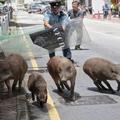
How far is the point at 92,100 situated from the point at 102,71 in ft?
2.28

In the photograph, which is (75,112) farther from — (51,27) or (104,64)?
(51,27)

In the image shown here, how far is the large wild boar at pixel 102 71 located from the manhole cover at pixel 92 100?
400mm

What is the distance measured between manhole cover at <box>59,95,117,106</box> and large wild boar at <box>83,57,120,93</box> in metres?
0.40

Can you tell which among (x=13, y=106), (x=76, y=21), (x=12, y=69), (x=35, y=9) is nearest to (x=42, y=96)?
(x=13, y=106)

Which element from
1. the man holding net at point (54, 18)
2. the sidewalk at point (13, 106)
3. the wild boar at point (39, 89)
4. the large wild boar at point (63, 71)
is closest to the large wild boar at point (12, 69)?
the sidewalk at point (13, 106)

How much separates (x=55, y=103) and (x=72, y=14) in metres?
9.53

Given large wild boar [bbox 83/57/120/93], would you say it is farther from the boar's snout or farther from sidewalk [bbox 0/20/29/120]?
the boar's snout

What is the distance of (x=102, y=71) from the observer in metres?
10.6

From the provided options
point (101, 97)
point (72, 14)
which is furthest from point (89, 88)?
point (72, 14)

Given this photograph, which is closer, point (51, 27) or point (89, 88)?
point (89, 88)

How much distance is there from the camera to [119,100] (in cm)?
1017

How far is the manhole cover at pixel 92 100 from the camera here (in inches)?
393

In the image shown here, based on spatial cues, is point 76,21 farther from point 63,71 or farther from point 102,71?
point 63,71

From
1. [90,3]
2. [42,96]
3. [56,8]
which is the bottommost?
[90,3]
